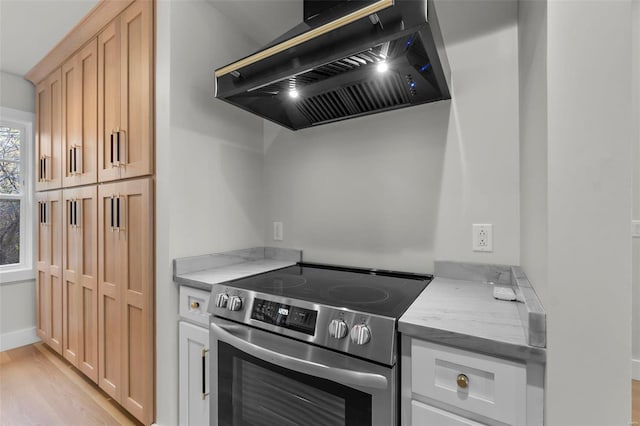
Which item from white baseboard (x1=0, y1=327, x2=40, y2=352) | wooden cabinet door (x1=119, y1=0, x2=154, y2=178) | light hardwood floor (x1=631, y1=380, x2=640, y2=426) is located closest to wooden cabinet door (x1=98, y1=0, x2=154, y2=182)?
wooden cabinet door (x1=119, y1=0, x2=154, y2=178)

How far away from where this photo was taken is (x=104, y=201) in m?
1.80

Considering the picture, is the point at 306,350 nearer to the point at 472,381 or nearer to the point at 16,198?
the point at 472,381

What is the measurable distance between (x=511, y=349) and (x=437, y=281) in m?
0.63

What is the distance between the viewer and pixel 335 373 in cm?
89

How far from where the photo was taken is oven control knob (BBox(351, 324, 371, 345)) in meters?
0.86

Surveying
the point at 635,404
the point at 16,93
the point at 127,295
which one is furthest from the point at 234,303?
the point at 16,93

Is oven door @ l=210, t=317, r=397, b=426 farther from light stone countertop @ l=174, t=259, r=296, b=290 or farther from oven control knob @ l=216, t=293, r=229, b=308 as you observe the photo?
light stone countertop @ l=174, t=259, r=296, b=290

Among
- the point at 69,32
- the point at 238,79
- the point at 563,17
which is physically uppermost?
the point at 69,32

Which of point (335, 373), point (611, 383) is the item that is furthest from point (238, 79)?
point (611, 383)

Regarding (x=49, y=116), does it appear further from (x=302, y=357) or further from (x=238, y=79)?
(x=302, y=357)

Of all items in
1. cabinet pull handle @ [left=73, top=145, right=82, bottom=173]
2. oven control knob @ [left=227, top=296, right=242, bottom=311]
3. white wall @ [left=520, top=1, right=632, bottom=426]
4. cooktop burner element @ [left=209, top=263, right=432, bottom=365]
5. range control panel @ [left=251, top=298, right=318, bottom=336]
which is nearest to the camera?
white wall @ [left=520, top=1, right=632, bottom=426]

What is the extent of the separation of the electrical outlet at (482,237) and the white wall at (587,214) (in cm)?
62

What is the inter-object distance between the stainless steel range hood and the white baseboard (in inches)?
119

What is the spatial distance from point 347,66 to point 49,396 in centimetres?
267
